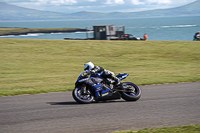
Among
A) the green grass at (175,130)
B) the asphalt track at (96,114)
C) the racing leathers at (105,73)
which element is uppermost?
→ the racing leathers at (105,73)

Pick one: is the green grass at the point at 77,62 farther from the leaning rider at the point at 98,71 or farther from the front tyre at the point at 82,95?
the leaning rider at the point at 98,71

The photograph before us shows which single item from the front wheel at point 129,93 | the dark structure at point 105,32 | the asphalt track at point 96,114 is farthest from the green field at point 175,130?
the dark structure at point 105,32

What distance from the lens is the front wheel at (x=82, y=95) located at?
9.19 m

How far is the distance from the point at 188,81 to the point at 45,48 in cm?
2123

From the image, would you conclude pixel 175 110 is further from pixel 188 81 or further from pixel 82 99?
pixel 188 81

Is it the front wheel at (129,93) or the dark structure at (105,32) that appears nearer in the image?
the front wheel at (129,93)

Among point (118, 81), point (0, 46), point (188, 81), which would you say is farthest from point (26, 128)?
point (0, 46)

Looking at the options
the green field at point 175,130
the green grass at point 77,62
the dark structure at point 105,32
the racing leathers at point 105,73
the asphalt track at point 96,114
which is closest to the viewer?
the green field at point 175,130

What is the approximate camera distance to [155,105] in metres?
8.76

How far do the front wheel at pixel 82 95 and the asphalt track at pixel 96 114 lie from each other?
24cm

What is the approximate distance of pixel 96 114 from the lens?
7832 millimetres

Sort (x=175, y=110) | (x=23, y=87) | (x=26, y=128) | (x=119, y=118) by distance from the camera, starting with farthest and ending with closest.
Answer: (x=23, y=87) → (x=175, y=110) → (x=119, y=118) → (x=26, y=128)

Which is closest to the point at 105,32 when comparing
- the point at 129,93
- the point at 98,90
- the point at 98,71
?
the point at 129,93

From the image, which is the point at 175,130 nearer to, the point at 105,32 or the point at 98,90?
the point at 98,90
